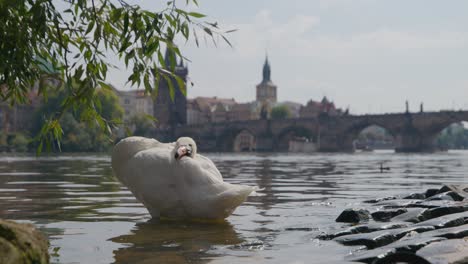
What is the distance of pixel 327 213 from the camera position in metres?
11.5

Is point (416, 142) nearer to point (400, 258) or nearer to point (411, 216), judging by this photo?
point (411, 216)

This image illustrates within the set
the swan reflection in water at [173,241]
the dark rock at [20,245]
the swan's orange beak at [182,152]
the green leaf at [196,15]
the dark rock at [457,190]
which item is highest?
the green leaf at [196,15]

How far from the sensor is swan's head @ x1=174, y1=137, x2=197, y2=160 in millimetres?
9125

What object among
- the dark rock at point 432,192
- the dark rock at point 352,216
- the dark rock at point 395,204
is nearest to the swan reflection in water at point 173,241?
the dark rock at point 352,216

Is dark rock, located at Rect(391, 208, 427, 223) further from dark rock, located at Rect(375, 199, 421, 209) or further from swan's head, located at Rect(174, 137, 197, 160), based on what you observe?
Answer: swan's head, located at Rect(174, 137, 197, 160)

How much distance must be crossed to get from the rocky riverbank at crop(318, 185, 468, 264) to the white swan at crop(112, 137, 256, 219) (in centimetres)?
141

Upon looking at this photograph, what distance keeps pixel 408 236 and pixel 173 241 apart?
2.45 m

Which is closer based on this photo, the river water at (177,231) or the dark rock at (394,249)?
the dark rock at (394,249)

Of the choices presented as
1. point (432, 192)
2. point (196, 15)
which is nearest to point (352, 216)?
point (196, 15)

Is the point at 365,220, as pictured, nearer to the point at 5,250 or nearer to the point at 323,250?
the point at 323,250

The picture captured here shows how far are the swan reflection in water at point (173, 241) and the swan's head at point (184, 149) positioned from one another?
34.7 inches

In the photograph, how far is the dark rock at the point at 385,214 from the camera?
33.6 ft

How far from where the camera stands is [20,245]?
17.3ft

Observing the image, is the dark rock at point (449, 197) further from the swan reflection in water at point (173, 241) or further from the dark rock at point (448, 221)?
the swan reflection in water at point (173, 241)
